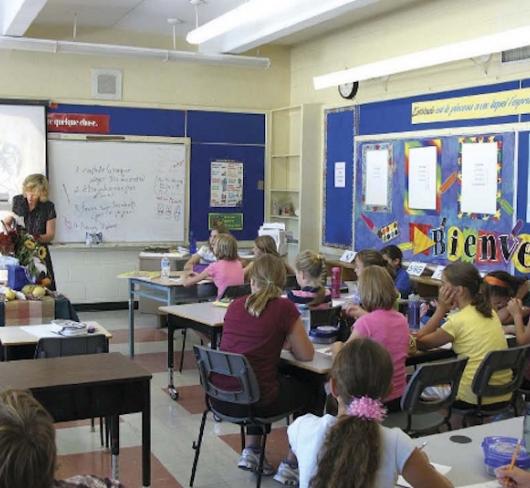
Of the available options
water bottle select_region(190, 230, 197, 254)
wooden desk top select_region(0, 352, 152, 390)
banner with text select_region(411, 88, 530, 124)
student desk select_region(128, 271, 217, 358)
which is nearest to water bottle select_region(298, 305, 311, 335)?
wooden desk top select_region(0, 352, 152, 390)

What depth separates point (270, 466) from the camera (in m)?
4.45

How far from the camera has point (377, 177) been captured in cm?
844

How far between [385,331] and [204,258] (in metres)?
4.09

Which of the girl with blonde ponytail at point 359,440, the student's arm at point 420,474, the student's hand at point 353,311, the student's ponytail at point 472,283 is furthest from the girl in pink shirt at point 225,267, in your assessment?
the student's arm at point 420,474

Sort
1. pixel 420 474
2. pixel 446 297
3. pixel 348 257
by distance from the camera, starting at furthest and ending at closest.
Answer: pixel 348 257, pixel 446 297, pixel 420 474

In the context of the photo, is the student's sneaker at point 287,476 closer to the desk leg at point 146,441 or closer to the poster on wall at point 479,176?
the desk leg at point 146,441

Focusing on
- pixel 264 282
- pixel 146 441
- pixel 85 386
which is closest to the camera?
pixel 85 386

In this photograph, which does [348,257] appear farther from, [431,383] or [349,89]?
[431,383]

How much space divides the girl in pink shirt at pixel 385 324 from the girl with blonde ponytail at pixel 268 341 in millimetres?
332

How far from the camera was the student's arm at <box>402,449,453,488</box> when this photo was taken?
7.24ft

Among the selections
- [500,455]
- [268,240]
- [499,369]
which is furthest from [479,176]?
[500,455]

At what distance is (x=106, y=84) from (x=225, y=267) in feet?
12.7

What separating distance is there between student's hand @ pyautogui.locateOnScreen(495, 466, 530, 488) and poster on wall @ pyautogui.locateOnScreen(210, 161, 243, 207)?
26.6 feet

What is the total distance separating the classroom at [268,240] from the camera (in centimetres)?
350
